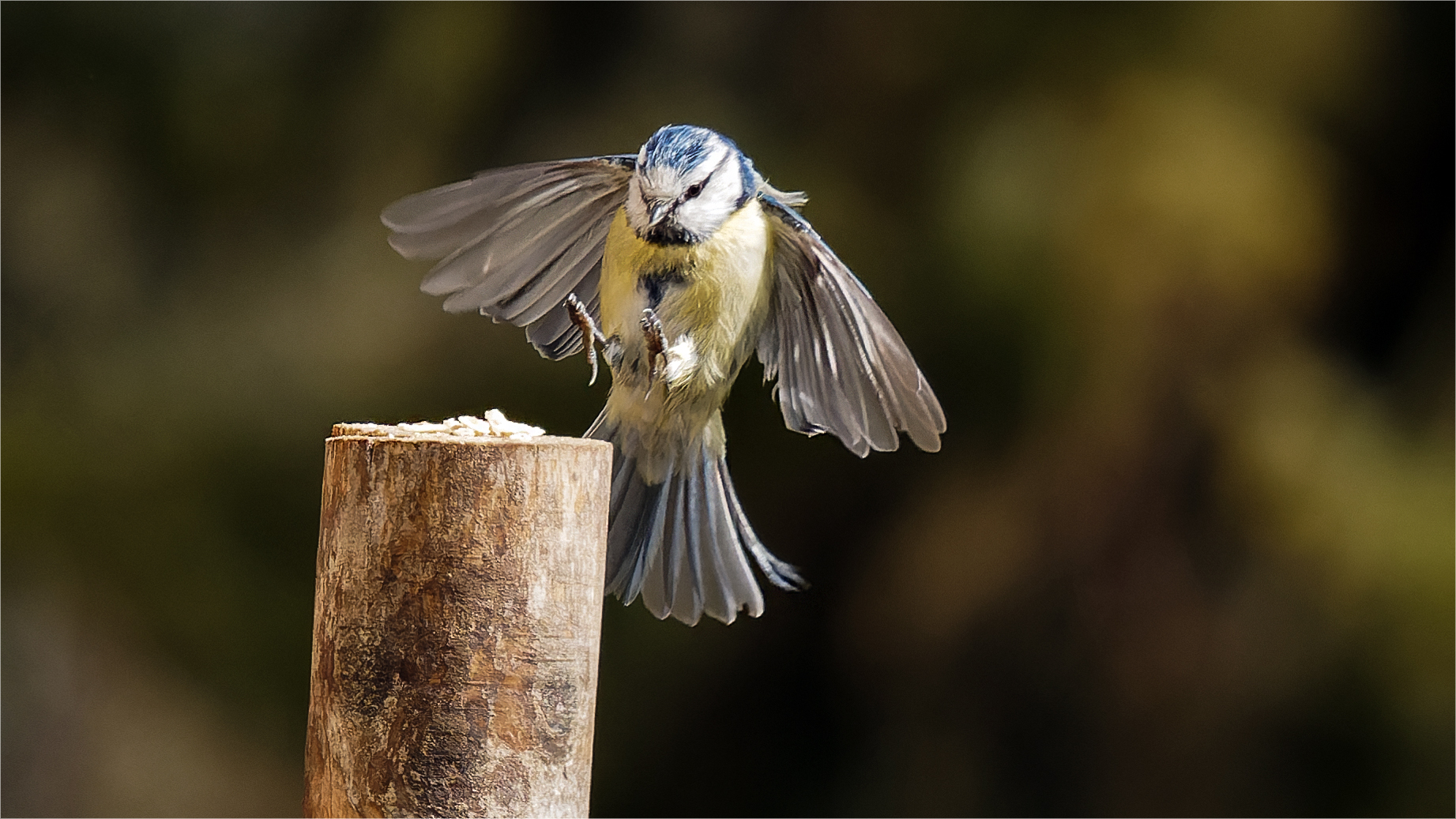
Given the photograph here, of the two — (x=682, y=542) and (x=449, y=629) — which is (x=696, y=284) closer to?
(x=682, y=542)

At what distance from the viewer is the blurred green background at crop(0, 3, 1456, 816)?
7.95 ft

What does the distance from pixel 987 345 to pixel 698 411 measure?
91 cm

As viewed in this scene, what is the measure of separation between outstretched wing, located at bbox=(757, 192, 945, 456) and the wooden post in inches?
20.0

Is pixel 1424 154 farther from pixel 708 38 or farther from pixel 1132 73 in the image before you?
pixel 708 38

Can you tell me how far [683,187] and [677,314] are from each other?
6.3 inches

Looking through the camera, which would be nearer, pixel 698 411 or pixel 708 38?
pixel 698 411

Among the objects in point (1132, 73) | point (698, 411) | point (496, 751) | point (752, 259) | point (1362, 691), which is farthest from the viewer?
point (1132, 73)

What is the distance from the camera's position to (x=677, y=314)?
155 centimetres

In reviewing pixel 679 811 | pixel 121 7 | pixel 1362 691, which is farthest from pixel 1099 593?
pixel 121 7

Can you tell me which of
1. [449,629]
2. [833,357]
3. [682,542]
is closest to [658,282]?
[833,357]

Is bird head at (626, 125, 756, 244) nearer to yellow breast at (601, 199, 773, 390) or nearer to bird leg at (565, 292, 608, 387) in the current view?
yellow breast at (601, 199, 773, 390)

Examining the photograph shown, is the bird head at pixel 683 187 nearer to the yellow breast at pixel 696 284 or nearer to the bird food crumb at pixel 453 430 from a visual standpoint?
the yellow breast at pixel 696 284

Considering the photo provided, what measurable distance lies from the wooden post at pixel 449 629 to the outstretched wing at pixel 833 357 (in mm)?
507

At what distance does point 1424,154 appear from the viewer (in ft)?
8.61
